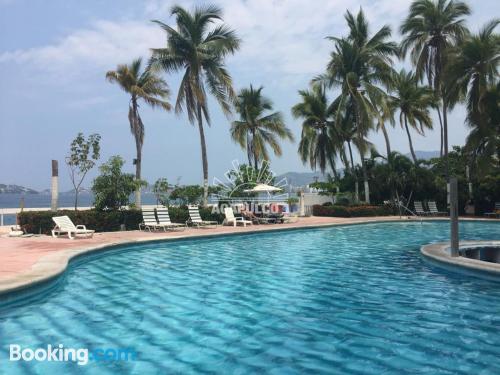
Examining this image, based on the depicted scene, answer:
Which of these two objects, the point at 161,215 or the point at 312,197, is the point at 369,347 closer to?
the point at 161,215

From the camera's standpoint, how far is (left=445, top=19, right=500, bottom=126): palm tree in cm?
1862

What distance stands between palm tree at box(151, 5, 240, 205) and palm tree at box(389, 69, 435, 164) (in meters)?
13.3

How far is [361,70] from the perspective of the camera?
28125mm

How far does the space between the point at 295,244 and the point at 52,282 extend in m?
8.74

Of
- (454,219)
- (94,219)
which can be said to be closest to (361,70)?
(94,219)

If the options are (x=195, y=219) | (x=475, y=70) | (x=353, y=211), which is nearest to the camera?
(x=475, y=70)

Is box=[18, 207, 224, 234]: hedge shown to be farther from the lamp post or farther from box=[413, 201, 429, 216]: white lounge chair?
box=[413, 201, 429, 216]: white lounge chair

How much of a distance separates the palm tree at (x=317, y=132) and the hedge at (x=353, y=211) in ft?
16.0

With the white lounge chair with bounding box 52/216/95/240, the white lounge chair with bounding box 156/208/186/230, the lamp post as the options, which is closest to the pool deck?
the white lounge chair with bounding box 52/216/95/240

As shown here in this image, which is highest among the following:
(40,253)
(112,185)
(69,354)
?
(112,185)

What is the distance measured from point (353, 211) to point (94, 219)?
15.2 m

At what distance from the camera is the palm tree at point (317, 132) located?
3080cm

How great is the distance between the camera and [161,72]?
22078 millimetres

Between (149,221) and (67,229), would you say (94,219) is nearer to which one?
(149,221)
